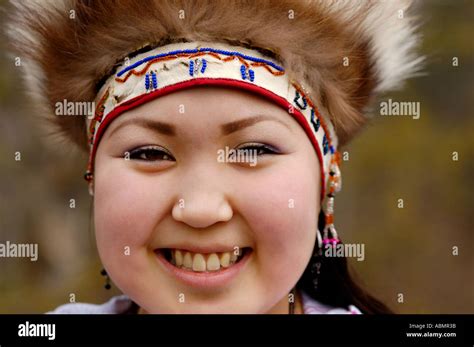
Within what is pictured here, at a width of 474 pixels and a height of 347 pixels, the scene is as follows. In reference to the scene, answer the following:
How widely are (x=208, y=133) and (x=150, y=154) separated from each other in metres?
0.18

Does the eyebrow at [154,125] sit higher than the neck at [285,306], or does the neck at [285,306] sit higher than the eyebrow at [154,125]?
the eyebrow at [154,125]

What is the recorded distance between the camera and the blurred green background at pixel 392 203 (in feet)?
11.4

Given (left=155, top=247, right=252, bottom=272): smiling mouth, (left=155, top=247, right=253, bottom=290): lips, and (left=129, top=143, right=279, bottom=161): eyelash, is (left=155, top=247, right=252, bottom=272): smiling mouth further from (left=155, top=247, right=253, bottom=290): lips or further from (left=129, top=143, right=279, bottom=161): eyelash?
(left=129, top=143, right=279, bottom=161): eyelash

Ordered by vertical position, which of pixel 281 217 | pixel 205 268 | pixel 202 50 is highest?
pixel 202 50

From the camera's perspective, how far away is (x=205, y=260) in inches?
55.3

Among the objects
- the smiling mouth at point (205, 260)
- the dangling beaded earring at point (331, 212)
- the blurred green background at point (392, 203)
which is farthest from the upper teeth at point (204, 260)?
the blurred green background at point (392, 203)

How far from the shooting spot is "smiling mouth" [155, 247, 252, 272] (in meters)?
1.40

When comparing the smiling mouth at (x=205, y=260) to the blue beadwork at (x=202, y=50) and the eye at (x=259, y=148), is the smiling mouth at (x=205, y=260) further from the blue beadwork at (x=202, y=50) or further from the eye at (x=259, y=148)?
the blue beadwork at (x=202, y=50)

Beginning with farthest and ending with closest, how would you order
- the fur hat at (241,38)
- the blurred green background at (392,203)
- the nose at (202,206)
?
1. the blurred green background at (392,203)
2. the fur hat at (241,38)
3. the nose at (202,206)

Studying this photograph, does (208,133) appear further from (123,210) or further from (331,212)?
(331,212)

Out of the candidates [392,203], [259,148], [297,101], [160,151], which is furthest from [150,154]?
[392,203]

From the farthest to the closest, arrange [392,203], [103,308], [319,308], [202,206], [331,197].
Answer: [392,203] → [103,308] → [319,308] → [331,197] → [202,206]

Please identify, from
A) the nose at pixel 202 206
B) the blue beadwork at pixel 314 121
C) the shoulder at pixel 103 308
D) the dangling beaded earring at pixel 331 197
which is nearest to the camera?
the nose at pixel 202 206
